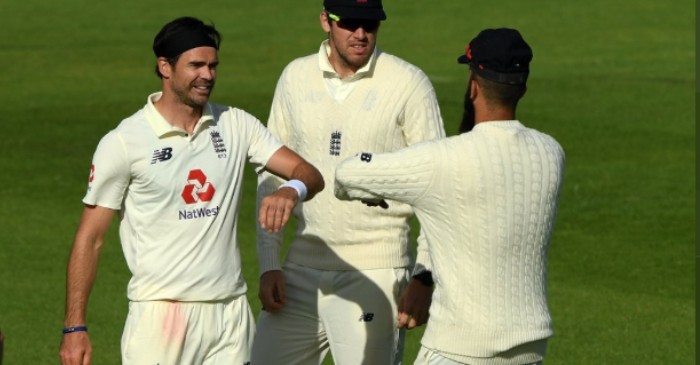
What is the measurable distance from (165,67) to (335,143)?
1.27m

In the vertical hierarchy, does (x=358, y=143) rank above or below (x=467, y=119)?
below

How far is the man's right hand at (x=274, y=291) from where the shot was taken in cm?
864

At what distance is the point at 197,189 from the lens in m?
7.52

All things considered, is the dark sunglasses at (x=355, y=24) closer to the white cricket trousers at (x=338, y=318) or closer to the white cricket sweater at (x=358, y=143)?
the white cricket sweater at (x=358, y=143)

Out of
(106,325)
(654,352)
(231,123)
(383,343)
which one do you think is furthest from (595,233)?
(231,123)

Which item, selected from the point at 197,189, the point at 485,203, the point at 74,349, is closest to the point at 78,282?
the point at 74,349

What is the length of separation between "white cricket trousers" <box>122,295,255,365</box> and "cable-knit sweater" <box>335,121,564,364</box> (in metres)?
1.16

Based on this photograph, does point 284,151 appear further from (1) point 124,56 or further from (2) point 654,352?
(1) point 124,56

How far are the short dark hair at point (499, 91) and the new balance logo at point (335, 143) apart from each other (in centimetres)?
189

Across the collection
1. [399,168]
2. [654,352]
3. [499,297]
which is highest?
[399,168]

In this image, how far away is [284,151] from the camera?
308 inches

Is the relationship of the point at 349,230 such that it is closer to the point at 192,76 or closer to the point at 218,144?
the point at 218,144

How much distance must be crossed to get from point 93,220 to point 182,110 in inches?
26.1

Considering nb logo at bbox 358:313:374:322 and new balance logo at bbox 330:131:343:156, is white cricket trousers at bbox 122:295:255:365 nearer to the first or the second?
nb logo at bbox 358:313:374:322
